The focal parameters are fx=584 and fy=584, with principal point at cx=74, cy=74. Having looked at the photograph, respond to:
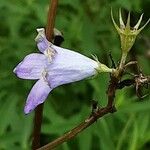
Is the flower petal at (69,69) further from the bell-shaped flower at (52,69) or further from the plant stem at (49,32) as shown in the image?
the plant stem at (49,32)

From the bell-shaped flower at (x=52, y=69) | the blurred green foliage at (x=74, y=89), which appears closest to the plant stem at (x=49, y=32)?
the bell-shaped flower at (x=52, y=69)

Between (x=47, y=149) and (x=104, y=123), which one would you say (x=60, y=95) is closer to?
(x=104, y=123)

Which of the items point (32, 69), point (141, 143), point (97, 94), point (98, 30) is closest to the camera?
point (32, 69)

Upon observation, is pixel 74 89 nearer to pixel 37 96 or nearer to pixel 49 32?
pixel 49 32

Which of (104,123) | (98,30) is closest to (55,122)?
(104,123)

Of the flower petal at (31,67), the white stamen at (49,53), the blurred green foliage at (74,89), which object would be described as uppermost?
the white stamen at (49,53)

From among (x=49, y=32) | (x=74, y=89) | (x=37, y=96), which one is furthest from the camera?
(x=74, y=89)

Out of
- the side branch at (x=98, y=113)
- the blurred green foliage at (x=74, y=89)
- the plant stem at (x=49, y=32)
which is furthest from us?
the blurred green foliage at (x=74, y=89)

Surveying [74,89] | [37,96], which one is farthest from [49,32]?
[74,89]
